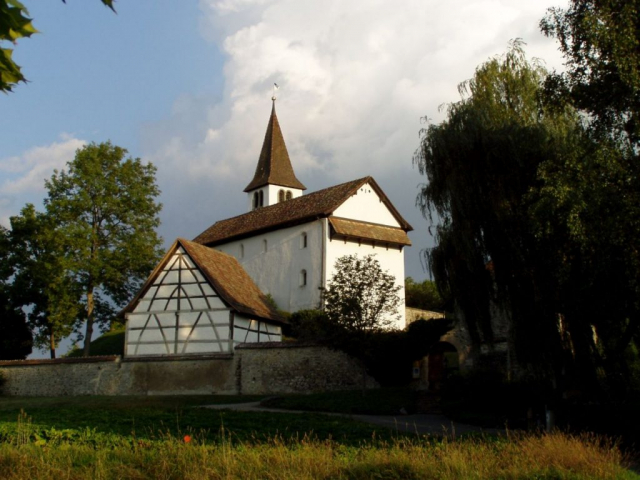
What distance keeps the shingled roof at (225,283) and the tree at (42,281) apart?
7.32 m

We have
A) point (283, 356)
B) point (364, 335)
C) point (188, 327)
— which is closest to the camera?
point (364, 335)

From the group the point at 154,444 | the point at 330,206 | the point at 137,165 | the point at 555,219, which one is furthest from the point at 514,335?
the point at 137,165

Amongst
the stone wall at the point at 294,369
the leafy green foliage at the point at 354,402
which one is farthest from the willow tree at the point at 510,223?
the stone wall at the point at 294,369

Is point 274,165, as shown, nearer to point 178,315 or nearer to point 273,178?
point 273,178

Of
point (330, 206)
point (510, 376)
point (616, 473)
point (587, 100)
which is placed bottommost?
point (616, 473)

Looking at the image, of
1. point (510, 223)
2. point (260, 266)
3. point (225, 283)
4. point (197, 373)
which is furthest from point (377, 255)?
point (510, 223)

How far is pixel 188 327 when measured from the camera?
106 feet

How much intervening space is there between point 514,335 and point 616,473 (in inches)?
358

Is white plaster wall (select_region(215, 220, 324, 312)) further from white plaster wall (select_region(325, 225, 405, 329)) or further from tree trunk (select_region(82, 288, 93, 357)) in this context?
tree trunk (select_region(82, 288, 93, 357))

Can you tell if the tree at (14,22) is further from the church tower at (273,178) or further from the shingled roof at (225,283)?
the church tower at (273,178)

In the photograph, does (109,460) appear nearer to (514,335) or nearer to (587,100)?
(514,335)

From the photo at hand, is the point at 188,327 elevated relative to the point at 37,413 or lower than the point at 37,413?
elevated

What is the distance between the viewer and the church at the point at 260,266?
32281mm

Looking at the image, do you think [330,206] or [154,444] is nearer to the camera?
[154,444]
